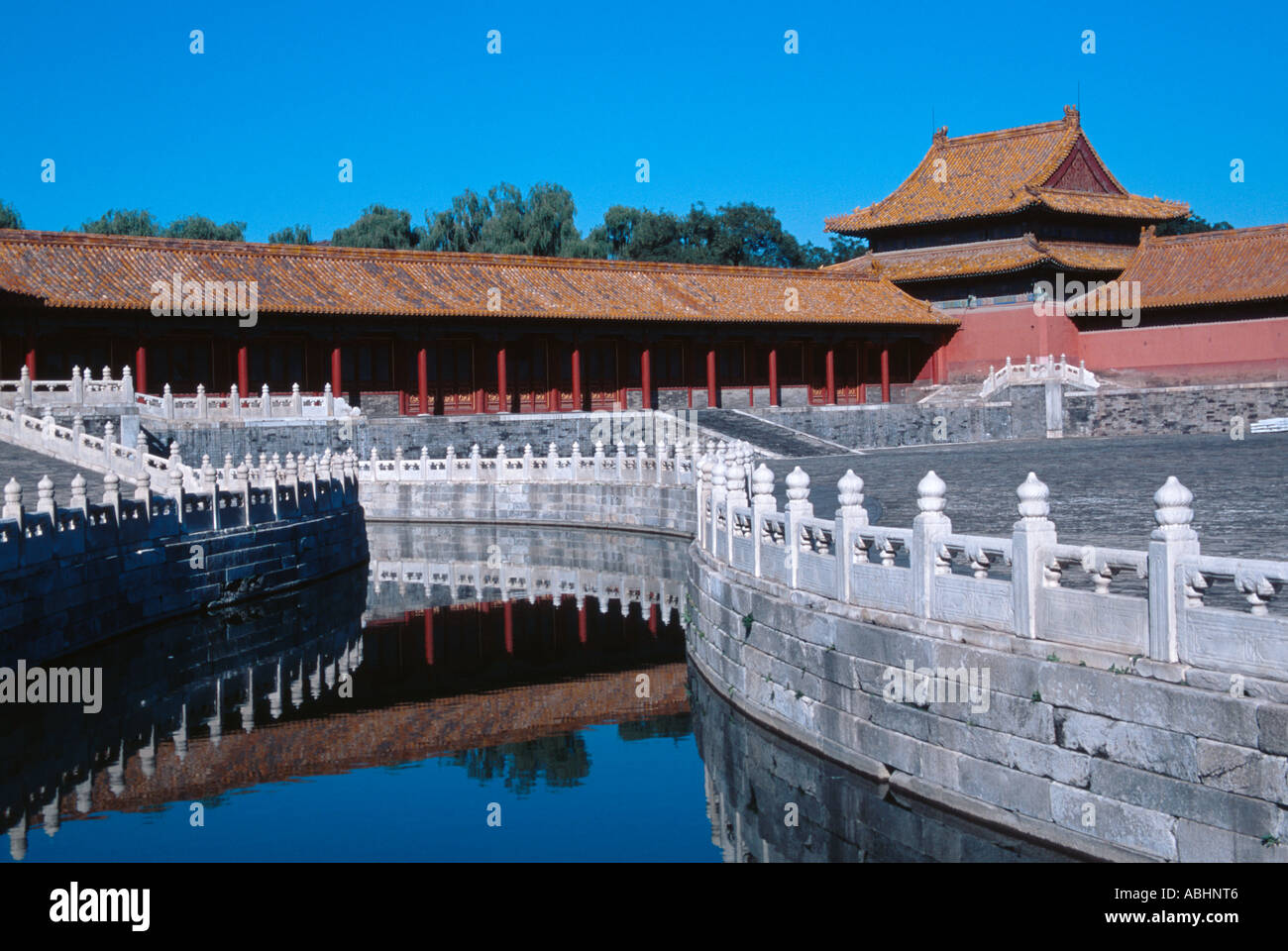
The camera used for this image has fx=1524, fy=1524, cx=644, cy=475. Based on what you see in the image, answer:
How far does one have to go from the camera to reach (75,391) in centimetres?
2914

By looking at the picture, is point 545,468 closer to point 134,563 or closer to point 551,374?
point 551,374

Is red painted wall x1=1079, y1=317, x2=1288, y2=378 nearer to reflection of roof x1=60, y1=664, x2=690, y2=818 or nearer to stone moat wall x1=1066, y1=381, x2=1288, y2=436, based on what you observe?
stone moat wall x1=1066, y1=381, x2=1288, y2=436

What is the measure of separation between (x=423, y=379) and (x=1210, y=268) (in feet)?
73.1

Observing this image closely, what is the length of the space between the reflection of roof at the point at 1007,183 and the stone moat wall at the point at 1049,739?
3694 centimetres

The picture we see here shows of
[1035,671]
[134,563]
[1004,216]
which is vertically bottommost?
[134,563]

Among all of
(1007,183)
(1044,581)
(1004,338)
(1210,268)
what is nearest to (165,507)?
(1044,581)

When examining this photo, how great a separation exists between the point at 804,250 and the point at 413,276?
1721 inches

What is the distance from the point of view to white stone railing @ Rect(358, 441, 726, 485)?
28.2m

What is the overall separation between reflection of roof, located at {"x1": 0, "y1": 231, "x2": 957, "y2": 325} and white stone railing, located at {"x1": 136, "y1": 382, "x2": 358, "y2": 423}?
2.91 meters

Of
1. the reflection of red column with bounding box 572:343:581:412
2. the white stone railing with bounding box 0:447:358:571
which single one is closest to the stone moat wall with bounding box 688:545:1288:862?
the white stone railing with bounding box 0:447:358:571

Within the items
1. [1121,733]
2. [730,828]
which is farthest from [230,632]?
[1121,733]

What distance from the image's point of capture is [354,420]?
110 feet

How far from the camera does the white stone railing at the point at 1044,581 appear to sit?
7309mm
